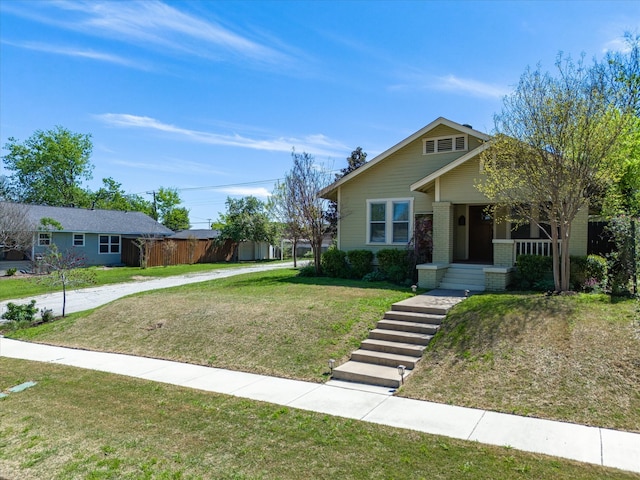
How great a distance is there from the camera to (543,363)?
6363mm

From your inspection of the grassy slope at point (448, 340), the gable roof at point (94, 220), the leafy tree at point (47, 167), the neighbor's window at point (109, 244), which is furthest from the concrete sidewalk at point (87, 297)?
the leafy tree at point (47, 167)

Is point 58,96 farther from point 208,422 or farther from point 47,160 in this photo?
point 47,160

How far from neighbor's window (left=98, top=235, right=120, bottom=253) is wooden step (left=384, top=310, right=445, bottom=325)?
2929 centimetres

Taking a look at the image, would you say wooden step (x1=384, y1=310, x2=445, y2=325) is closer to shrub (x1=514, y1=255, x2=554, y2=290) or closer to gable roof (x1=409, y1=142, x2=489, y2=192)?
shrub (x1=514, y1=255, x2=554, y2=290)

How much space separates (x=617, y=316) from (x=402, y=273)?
7.33 m

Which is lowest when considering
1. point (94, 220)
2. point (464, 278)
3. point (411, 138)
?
point (464, 278)

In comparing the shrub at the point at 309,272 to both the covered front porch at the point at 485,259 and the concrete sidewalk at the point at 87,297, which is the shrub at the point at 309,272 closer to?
the covered front porch at the point at 485,259

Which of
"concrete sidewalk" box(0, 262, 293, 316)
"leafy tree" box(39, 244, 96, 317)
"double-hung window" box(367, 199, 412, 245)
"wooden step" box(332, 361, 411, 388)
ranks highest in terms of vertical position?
"double-hung window" box(367, 199, 412, 245)

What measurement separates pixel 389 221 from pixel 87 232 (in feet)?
80.9

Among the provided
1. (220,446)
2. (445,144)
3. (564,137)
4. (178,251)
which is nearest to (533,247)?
(564,137)

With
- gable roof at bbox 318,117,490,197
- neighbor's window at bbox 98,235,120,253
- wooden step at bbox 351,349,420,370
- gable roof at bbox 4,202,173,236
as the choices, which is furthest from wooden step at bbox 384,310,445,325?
neighbor's window at bbox 98,235,120,253

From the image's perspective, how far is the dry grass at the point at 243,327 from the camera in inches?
314

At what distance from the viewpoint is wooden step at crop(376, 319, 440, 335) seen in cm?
838

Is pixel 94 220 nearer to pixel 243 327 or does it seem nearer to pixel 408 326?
pixel 243 327
